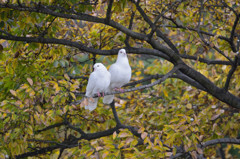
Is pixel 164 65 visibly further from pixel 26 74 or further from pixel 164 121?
pixel 26 74

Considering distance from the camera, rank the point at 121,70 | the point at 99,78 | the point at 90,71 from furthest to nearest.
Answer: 1. the point at 90,71
2. the point at 121,70
3. the point at 99,78

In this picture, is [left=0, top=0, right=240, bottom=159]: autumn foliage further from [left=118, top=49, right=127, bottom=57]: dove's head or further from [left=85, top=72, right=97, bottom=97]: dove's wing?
[left=85, top=72, right=97, bottom=97]: dove's wing

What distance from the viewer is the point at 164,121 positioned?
4980mm

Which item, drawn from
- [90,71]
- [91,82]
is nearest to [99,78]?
[91,82]

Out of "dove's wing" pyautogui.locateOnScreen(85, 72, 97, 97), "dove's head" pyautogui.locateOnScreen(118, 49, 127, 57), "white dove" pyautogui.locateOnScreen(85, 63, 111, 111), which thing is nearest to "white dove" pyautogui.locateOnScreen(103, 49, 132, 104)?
"dove's head" pyautogui.locateOnScreen(118, 49, 127, 57)

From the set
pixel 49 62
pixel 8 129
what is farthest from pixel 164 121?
pixel 8 129

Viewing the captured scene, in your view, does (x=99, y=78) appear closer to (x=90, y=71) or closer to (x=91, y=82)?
(x=91, y=82)

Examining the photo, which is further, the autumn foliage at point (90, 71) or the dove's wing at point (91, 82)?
the dove's wing at point (91, 82)

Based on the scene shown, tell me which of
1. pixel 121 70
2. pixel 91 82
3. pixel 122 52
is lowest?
pixel 91 82

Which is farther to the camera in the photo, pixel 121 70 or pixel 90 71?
pixel 90 71

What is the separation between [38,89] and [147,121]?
2.23 metres

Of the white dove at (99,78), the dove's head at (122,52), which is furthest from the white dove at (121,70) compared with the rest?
the white dove at (99,78)

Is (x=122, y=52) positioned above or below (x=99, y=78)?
above

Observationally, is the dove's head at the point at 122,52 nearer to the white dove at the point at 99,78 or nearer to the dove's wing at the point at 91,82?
the white dove at the point at 99,78
